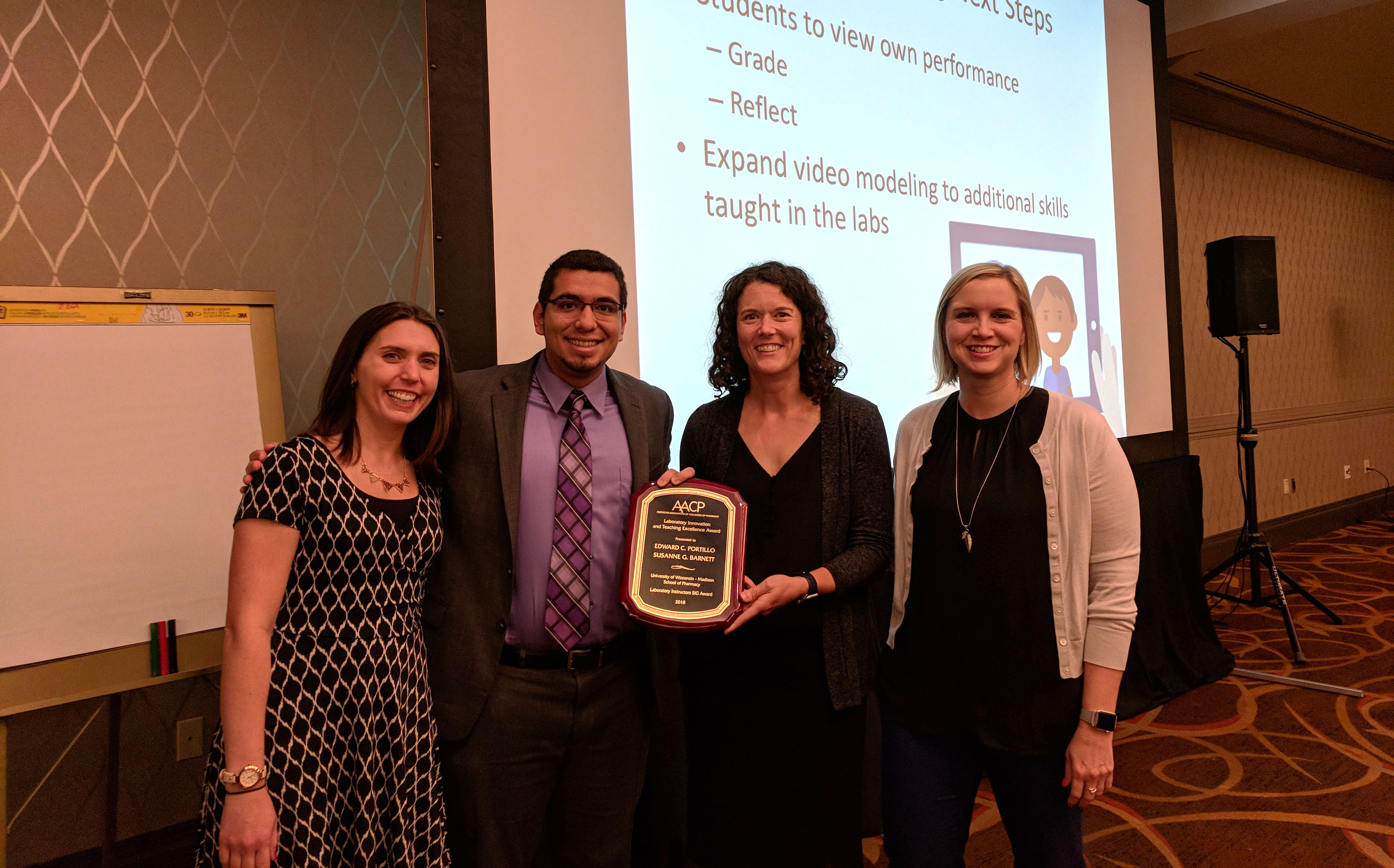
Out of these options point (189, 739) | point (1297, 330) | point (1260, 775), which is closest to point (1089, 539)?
point (1260, 775)

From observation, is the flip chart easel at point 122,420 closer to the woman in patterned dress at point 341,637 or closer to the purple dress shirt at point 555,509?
the woman in patterned dress at point 341,637

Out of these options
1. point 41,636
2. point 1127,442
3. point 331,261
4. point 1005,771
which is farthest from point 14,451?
point 1127,442

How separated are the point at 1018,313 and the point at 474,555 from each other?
1213 millimetres

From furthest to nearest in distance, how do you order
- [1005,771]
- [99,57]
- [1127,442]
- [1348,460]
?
1. [1348,460]
2. [1127,442]
3. [99,57]
4. [1005,771]

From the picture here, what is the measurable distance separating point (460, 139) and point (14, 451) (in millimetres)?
1360

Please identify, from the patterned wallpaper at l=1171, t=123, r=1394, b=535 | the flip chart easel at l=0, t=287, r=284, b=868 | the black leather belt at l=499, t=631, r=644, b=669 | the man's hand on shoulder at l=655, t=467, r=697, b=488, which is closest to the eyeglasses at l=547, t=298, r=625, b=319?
the man's hand on shoulder at l=655, t=467, r=697, b=488

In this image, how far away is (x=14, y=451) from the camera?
1.86 m

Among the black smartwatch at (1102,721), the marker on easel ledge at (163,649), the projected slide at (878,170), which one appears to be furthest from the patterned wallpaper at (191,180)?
the black smartwatch at (1102,721)

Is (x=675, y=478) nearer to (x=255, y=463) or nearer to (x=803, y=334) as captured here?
(x=803, y=334)

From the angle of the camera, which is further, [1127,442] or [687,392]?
[1127,442]

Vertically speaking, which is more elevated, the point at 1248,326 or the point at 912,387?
the point at 1248,326

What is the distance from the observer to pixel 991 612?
1.41 meters

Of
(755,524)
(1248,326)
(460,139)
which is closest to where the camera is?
(755,524)

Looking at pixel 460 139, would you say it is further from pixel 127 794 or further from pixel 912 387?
pixel 127 794
